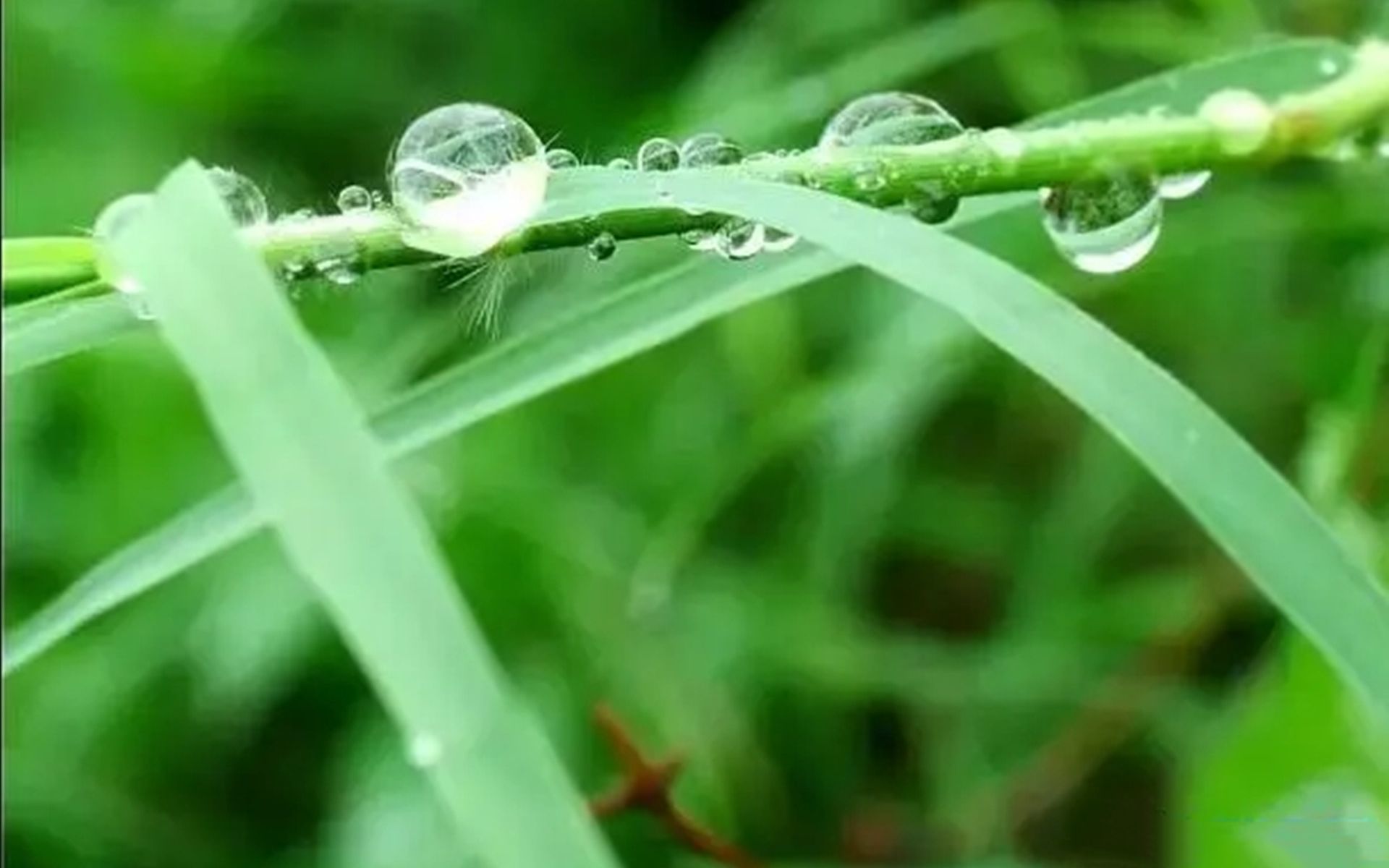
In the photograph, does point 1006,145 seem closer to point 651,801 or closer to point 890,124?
point 890,124

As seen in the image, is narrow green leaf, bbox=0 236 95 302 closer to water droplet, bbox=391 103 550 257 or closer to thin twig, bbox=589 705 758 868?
water droplet, bbox=391 103 550 257

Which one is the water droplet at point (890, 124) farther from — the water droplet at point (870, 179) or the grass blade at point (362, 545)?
the grass blade at point (362, 545)

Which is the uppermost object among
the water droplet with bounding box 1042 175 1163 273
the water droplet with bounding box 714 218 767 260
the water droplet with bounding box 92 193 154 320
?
the water droplet with bounding box 92 193 154 320

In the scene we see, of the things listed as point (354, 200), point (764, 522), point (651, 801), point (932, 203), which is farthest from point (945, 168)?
point (764, 522)

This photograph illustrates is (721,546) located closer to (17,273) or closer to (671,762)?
(671,762)

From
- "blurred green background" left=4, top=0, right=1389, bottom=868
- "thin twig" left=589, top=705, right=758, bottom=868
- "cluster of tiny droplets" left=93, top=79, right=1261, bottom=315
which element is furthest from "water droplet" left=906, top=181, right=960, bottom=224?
"blurred green background" left=4, top=0, right=1389, bottom=868
